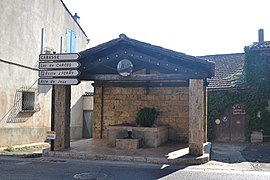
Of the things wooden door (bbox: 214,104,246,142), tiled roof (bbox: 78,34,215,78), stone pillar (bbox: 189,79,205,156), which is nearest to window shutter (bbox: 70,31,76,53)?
tiled roof (bbox: 78,34,215,78)

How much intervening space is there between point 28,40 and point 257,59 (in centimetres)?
1197

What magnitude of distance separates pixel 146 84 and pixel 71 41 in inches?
275

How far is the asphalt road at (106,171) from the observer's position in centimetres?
692

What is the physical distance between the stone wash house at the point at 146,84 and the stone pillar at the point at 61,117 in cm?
94

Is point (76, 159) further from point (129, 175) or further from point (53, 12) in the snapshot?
point (53, 12)

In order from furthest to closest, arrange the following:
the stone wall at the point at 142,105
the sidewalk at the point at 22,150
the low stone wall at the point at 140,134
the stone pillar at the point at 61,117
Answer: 1. the stone wall at the point at 142,105
2. the sidewalk at the point at 22,150
3. the low stone wall at the point at 140,134
4. the stone pillar at the point at 61,117

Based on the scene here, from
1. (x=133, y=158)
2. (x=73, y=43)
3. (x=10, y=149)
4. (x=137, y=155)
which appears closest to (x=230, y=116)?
(x=137, y=155)

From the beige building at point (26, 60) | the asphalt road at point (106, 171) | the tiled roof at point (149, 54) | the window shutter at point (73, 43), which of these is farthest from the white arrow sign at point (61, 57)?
the window shutter at point (73, 43)

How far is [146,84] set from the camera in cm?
1394

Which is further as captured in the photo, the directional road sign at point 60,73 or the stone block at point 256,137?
the stone block at point 256,137

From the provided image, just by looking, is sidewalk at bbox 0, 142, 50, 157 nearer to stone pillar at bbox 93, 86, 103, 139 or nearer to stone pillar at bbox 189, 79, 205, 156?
stone pillar at bbox 93, 86, 103, 139

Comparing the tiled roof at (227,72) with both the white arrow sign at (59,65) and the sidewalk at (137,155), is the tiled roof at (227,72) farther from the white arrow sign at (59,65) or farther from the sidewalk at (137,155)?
the white arrow sign at (59,65)

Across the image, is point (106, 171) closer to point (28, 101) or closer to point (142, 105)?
point (142, 105)

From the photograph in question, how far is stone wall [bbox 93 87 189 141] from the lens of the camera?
13.5 meters
